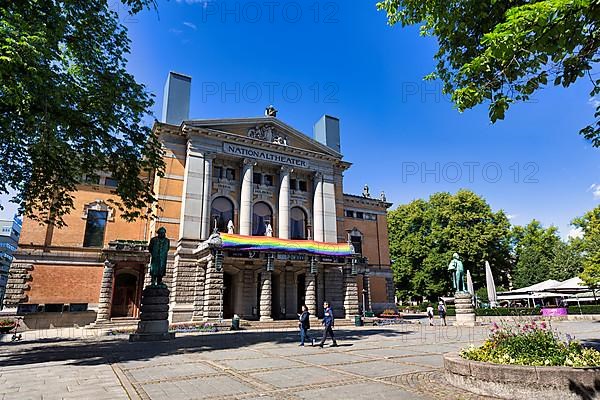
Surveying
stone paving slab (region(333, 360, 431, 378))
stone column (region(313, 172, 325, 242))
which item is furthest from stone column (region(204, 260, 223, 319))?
stone paving slab (region(333, 360, 431, 378))

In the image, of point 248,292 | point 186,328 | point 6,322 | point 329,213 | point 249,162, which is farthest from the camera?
point 329,213

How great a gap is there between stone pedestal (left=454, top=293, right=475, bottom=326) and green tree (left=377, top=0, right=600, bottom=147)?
1903 cm

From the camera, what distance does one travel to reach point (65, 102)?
12055 millimetres

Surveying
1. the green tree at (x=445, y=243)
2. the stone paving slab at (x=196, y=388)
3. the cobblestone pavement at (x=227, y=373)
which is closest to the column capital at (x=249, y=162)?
the cobblestone pavement at (x=227, y=373)

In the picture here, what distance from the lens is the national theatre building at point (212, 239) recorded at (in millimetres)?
26391

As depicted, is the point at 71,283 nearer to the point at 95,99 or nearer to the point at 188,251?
the point at 188,251

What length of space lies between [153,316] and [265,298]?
11340 millimetres

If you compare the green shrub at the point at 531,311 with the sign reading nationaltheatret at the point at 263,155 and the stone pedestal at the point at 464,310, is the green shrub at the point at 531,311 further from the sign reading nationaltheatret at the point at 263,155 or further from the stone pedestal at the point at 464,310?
the sign reading nationaltheatret at the point at 263,155

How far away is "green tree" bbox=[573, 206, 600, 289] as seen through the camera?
103ft

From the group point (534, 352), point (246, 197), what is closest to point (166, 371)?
point (534, 352)

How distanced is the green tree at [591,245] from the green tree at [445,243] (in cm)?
775

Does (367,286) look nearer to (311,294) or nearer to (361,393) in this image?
(311,294)

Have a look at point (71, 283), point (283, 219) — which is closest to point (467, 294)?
point (283, 219)

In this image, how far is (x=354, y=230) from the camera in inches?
1614
